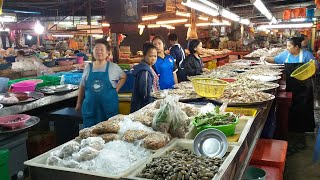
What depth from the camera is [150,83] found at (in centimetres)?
470

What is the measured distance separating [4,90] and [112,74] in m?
1.86

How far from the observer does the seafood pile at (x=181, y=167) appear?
1767 mm

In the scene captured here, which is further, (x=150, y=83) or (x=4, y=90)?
(x=4, y=90)

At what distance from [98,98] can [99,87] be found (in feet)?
0.59

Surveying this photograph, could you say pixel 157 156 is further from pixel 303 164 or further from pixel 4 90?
pixel 303 164

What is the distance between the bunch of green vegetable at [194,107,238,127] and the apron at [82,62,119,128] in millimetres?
2291

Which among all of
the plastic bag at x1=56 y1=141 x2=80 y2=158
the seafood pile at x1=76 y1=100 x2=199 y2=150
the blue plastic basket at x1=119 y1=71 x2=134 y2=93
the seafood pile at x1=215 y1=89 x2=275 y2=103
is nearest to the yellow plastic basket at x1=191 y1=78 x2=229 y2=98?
the seafood pile at x1=215 y1=89 x2=275 y2=103

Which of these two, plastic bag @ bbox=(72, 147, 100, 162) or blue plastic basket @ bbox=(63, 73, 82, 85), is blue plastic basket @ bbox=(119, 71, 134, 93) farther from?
plastic bag @ bbox=(72, 147, 100, 162)

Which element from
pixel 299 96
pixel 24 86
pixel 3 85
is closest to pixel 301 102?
pixel 299 96

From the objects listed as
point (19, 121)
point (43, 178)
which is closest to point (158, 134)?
point (43, 178)

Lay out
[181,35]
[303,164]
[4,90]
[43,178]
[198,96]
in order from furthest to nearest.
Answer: [181,35] → [303,164] → [4,90] → [198,96] → [43,178]

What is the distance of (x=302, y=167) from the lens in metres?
5.34

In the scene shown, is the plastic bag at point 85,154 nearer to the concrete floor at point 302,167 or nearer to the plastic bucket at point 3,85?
the plastic bucket at point 3,85

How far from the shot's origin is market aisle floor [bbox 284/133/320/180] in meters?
5.00
